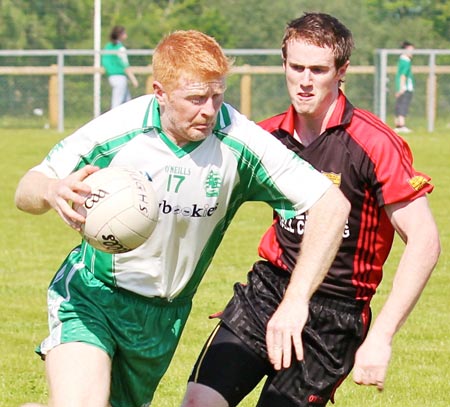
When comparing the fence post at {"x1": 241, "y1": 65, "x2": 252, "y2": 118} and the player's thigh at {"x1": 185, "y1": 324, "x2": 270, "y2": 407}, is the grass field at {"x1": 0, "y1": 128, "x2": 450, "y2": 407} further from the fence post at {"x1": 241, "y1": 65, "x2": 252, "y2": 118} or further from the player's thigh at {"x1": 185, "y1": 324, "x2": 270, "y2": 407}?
the fence post at {"x1": 241, "y1": 65, "x2": 252, "y2": 118}

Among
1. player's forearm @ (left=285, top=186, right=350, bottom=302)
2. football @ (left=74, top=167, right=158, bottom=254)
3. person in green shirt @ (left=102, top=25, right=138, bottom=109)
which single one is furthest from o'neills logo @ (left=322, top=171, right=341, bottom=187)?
person in green shirt @ (left=102, top=25, right=138, bottom=109)

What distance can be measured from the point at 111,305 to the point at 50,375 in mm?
472

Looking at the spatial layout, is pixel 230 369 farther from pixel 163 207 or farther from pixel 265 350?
pixel 163 207

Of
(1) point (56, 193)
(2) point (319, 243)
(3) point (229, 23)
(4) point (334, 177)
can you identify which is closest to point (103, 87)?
(3) point (229, 23)

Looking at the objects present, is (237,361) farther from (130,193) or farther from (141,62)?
(141,62)

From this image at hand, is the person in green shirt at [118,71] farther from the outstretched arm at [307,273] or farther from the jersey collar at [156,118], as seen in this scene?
the outstretched arm at [307,273]

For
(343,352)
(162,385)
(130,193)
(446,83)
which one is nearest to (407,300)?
(343,352)

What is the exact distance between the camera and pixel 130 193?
4.61 meters

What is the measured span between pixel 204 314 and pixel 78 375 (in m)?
4.75

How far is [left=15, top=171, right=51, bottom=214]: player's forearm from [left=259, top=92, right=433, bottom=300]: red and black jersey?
1249mm

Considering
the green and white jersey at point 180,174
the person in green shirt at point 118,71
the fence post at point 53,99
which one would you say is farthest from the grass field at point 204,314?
the fence post at point 53,99

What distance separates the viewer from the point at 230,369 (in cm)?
534

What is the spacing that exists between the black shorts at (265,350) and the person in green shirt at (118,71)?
2160cm

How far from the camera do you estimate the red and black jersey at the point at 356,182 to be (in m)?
5.26
